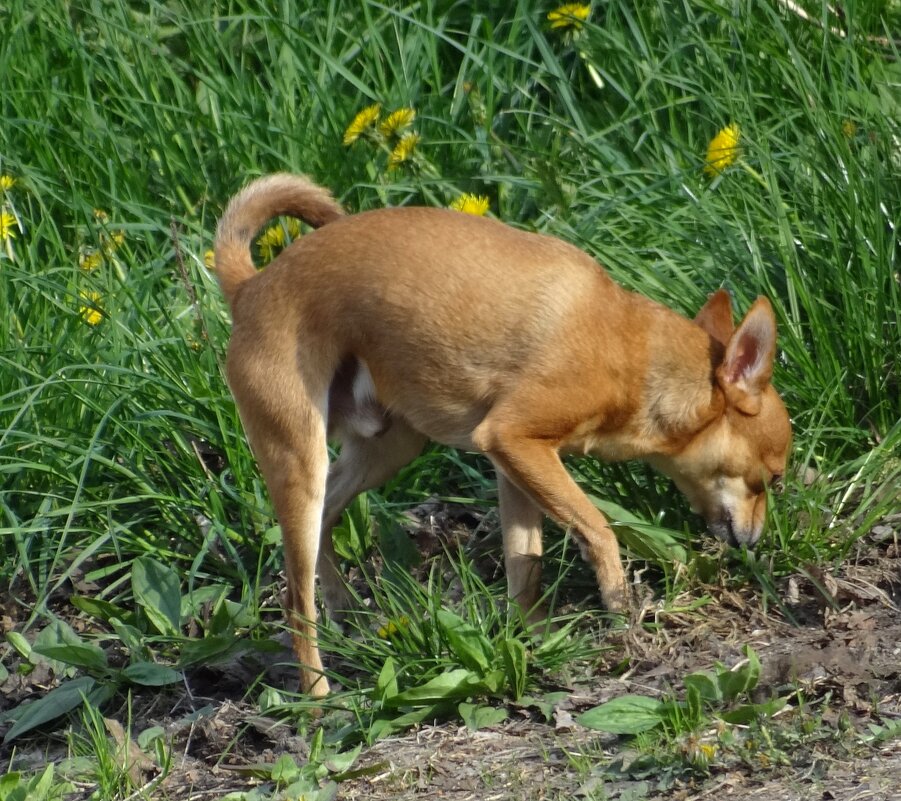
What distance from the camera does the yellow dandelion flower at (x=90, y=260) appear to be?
18.7 feet

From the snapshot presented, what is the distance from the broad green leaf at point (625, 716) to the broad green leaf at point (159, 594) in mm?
1436

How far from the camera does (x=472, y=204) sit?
535cm

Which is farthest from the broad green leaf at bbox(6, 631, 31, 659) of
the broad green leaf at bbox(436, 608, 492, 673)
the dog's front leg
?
the dog's front leg

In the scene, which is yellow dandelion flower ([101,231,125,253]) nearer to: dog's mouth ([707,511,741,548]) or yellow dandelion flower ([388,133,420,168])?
yellow dandelion flower ([388,133,420,168])

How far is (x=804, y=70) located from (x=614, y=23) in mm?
1116

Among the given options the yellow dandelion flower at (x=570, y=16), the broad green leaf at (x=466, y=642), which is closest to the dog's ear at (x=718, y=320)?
the broad green leaf at (x=466, y=642)

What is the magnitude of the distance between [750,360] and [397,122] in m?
1.81

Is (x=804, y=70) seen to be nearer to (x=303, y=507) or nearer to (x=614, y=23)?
(x=614, y=23)

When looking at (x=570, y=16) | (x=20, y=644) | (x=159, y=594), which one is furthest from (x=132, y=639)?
A: (x=570, y=16)

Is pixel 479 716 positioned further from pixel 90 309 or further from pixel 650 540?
pixel 90 309

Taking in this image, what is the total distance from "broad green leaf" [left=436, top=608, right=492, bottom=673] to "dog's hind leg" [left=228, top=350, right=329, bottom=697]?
47 centimetres

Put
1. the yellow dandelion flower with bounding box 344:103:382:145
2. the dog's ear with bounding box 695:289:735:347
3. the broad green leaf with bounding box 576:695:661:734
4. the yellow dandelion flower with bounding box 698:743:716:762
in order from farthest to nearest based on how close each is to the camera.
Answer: the yellow dandelion flower with bounding box 344:103:382:145, the dog's ear with bounding box 695:289:735:347, the broad green leaf with bounding box 576:695:661:734, the yellow dandelion flower with bounding box 698:743:716:762

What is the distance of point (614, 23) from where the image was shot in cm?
604

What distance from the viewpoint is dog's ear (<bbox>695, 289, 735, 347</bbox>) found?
446 centimetres
